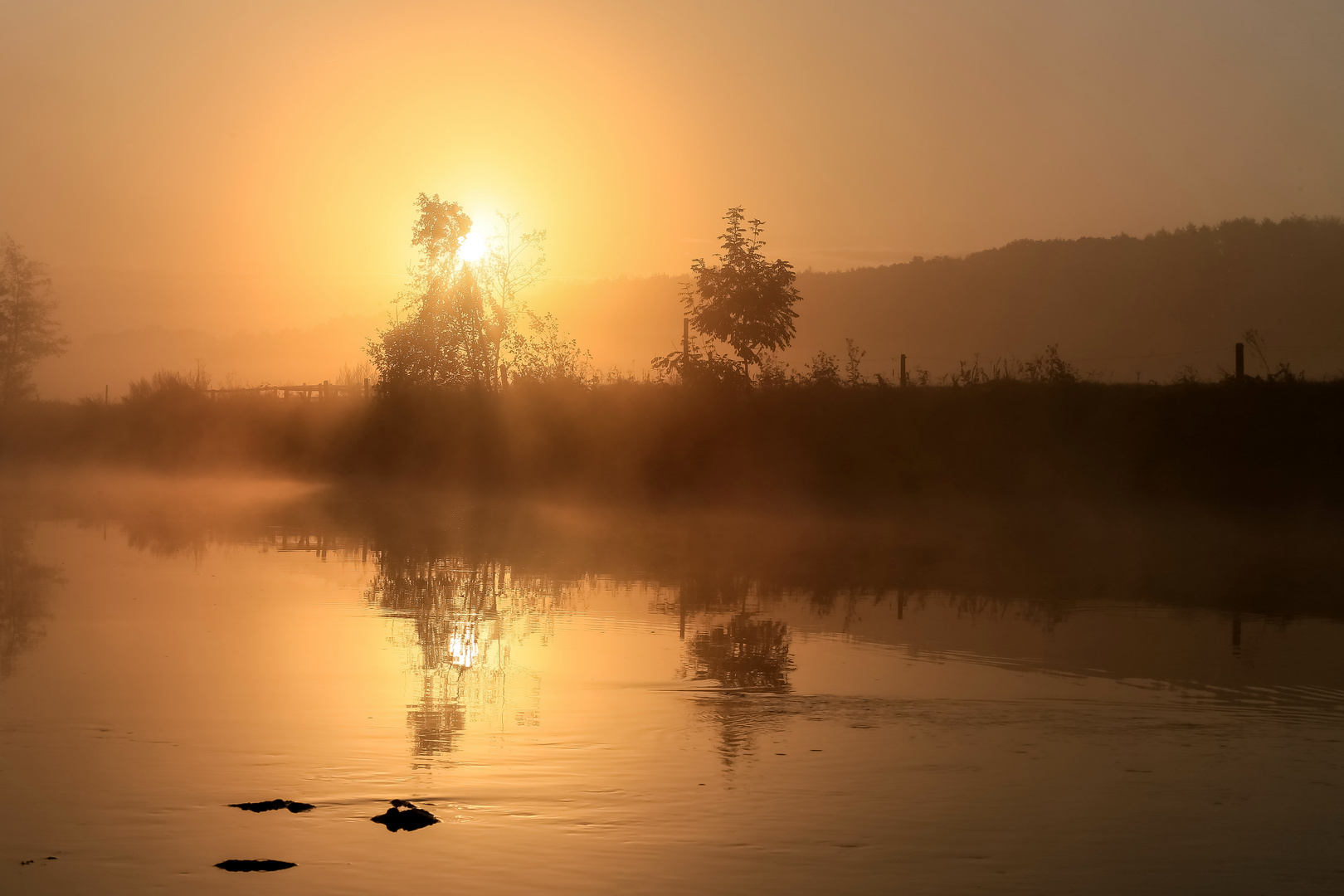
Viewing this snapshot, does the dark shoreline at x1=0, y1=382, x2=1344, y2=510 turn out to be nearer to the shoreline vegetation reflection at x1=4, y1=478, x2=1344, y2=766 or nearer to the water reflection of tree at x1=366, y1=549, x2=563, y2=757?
the shoreline vegetation reflection at x1=4, y1=478, x2=1344, y2=766

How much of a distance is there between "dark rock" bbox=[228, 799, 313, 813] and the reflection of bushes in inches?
154

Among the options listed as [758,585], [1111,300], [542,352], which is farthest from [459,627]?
[1111,300]

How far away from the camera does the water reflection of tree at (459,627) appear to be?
859cm

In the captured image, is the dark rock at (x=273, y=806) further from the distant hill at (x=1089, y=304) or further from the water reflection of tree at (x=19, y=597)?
the distant hill at (x=1089, y=304)

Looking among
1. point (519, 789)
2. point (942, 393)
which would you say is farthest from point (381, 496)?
point (519, 789)

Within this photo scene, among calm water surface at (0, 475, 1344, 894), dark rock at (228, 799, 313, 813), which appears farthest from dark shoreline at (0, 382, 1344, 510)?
dark rock at (228, 799, 313, 813)

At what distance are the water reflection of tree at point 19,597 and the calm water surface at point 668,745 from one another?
9 cm

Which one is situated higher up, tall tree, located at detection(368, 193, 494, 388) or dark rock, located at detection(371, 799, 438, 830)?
tall tree, located at detection(368, 193, 494, 388)

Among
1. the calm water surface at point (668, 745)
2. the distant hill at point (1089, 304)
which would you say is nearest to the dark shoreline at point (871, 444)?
the calm water surface at point (668, 745)

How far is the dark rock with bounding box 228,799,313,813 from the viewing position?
6.43 metres

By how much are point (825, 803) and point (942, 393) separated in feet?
99.5

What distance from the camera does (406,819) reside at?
6211 millimetres

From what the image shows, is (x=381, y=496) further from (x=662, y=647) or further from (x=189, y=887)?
(x=189, y=887)

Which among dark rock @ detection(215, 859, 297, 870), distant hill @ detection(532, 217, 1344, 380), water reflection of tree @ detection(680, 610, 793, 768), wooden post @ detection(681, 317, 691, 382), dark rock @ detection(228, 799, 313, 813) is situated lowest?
dark rock @ detection(215, 859, 297, 870)
